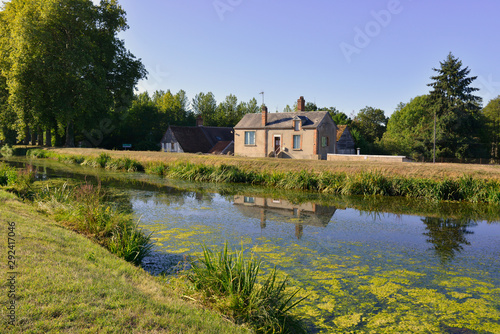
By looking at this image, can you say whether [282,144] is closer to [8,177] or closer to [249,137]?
[249,137]

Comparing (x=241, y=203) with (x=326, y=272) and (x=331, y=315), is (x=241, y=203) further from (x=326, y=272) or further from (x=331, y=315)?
(x=331, y=315)

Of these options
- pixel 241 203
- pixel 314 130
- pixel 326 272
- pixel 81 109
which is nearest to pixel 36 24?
pixel 81 109

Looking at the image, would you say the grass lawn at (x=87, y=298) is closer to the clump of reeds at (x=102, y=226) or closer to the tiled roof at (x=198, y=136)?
the clump of reeds at (x=102, y=226)

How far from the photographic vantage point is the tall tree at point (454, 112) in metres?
38.9

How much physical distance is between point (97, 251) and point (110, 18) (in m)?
37.2

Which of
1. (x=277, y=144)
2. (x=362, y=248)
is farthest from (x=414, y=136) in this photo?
(x=362, y=248)

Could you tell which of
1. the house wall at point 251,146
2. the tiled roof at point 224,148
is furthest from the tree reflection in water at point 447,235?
the tiled roof at point 224,148

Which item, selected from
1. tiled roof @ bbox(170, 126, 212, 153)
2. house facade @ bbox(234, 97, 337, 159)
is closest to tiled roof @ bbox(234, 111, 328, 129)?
house facade @ bbox(234, 97, 337, 159)

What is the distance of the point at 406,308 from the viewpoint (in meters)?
5.37

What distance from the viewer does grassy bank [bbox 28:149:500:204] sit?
15459mm

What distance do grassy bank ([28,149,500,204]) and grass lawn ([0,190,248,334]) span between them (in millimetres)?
13097

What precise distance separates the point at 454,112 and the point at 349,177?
28.9 m

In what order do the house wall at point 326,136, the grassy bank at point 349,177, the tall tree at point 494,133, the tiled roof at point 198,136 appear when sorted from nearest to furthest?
Answer: the grassy bank at point 349,177
the house wall at point 326,136
the tiled roof at point 198,136
the tall tree at point 494,133

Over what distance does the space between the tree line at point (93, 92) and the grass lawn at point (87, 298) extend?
30265 mm
